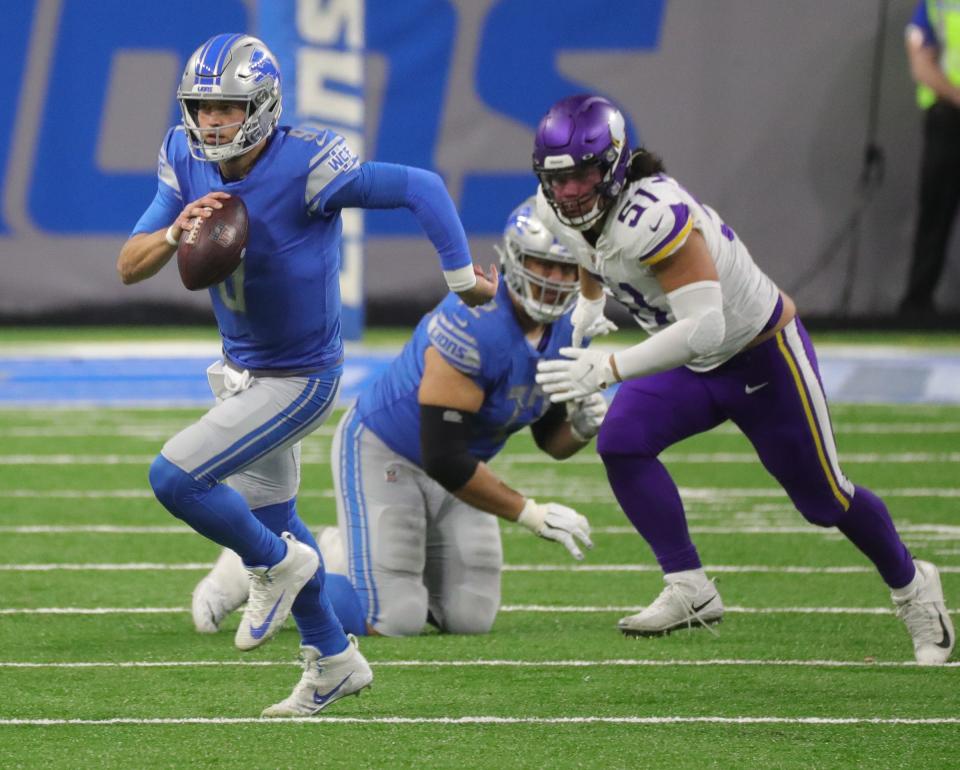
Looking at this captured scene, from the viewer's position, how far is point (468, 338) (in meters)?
4.38

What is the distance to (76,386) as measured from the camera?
9.28 m

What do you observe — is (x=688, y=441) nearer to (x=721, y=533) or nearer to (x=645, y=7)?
(x=721, y=533)

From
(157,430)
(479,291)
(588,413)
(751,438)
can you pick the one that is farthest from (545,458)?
(479,291)

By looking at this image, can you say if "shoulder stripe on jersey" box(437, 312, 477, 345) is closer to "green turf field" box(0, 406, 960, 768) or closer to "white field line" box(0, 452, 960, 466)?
"green turf field" box(0, 406, 960, 768)

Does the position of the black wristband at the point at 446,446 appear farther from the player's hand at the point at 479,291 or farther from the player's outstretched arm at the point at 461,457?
the player's hand at the point at 479,291

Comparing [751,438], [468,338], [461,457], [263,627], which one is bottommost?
[263,627]

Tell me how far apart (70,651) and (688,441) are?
4.19m

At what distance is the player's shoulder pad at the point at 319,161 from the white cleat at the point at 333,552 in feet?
4.77

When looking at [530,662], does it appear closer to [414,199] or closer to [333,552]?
[333,552]

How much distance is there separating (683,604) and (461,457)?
0.65 m

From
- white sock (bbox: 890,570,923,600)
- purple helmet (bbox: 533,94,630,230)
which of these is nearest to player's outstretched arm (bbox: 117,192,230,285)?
purple helmet (bbox: 533,94,630,230)

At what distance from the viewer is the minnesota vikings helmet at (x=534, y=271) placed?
14.0 feet

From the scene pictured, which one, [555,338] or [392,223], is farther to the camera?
[392,223]

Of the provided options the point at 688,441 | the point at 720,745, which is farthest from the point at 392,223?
the point at 720,745
